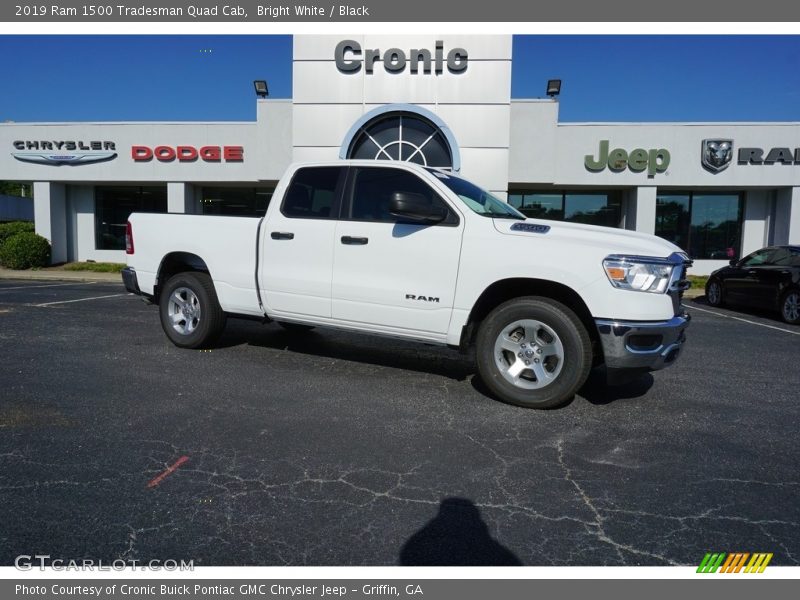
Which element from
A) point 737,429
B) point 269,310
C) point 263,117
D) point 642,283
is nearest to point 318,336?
point 269,310

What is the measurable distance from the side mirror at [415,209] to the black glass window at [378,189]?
24 centimetres

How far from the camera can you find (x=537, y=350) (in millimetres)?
4699

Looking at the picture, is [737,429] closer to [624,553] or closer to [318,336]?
[624,553]

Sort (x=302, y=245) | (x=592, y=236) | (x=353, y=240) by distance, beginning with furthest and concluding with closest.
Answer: (x=302, y=245), (x=353, y=240), (x=592, y=236)

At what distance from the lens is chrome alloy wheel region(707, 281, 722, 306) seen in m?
13.6

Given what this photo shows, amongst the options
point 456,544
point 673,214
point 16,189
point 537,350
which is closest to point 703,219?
point 673,214

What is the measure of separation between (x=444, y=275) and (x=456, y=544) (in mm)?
2677

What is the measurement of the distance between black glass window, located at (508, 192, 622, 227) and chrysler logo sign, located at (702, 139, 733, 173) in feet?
10.5

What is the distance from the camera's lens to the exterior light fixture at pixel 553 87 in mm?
18688

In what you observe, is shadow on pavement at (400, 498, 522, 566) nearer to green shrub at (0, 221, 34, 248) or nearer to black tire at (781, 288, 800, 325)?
black tire at (781, 288, 800, 325)

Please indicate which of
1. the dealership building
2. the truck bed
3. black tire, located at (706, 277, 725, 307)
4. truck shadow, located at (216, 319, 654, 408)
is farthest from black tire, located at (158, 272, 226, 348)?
black tire, located at (706, 277, 725, 307)

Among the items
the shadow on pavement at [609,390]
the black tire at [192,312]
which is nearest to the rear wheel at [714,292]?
the shadow on pavement at [609,390]

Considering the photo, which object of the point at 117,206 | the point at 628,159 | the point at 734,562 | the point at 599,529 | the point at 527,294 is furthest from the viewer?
the point at 117,206

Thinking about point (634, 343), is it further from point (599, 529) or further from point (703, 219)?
point (703, 219)
